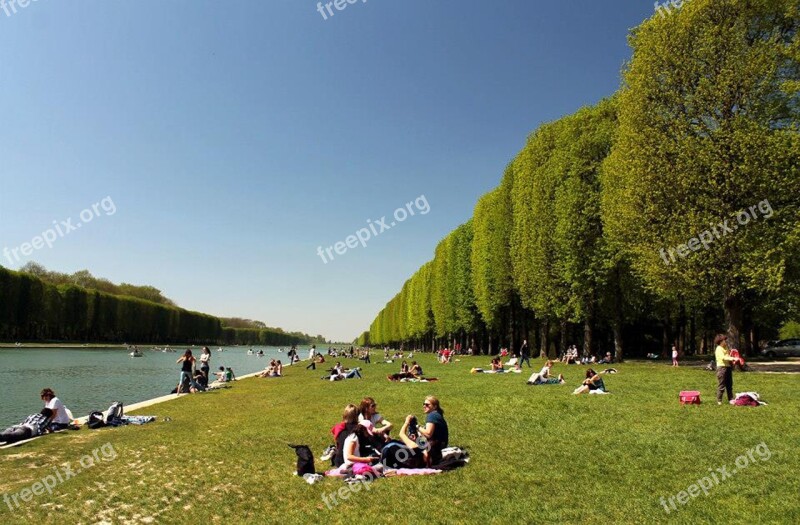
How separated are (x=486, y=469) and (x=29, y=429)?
13.5 m

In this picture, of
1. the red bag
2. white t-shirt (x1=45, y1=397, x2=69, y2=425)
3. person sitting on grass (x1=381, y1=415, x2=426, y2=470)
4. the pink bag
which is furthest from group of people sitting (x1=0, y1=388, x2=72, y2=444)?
the red bag

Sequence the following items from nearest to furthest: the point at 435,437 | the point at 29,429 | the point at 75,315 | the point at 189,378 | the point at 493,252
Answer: the point at 435,437 → the point at 29,429 → the point at 189,378 → the point at 493,252 → the point at 75,315

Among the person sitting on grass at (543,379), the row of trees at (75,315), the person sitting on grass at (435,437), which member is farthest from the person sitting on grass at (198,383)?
the row of trees at (75,315)

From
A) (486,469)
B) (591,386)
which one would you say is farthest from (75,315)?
(486,469)

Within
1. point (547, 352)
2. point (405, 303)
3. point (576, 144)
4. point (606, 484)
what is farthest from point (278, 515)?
point (405, 303)

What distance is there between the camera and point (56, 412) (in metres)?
16.6

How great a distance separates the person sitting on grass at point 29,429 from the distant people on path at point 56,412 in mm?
154

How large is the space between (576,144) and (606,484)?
33.2m

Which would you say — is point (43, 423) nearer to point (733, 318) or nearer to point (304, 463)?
point (304, 463)

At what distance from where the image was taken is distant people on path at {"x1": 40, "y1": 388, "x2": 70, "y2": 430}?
54.1 ft

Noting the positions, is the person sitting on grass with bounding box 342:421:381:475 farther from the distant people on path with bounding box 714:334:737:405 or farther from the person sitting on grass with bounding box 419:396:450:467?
the distant people on path with bounding box 714:334:737:405

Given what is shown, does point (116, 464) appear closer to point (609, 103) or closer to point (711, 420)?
point (711, 420)

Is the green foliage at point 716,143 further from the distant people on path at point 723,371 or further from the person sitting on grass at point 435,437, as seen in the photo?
the person sitting on grass at point 435,437

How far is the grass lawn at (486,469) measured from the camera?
322 inches
